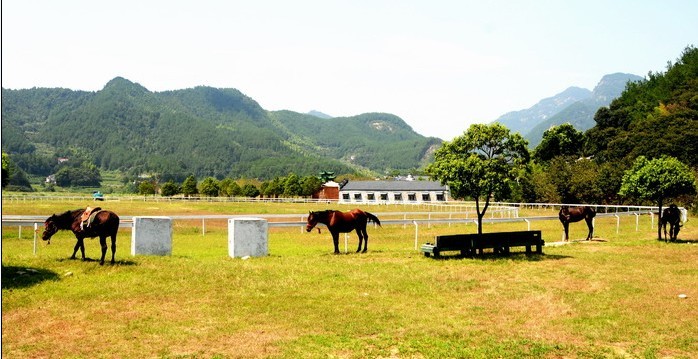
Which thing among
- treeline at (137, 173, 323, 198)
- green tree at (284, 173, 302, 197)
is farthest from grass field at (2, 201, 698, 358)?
treeline at (137, 173, 323, 198)

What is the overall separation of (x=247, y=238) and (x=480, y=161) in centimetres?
1055

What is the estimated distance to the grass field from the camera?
11.1 meters

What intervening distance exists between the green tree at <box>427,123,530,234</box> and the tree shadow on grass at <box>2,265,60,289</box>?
50.3ft

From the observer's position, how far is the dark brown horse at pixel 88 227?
18734 millimetres

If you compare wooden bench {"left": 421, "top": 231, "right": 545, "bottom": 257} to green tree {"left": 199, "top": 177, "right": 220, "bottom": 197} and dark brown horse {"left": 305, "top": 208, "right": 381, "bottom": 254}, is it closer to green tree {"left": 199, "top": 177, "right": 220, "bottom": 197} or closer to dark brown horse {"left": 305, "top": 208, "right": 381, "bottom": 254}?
dark brown horse {"left": 305, "top": 208, "right": 381, "bottom": 254}

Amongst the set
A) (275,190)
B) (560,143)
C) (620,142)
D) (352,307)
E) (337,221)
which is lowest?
(352,307)

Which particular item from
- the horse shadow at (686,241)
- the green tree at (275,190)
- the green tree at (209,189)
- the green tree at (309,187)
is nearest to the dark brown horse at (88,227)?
the horse shadow at (686,241)

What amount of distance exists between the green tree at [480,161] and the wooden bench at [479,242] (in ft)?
5.71

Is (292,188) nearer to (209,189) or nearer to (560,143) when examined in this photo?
(209,189)

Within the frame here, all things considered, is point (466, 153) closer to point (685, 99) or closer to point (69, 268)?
point (69, 268)

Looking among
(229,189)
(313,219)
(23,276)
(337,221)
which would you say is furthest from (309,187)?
(23,276)

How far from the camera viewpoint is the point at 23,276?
16.3 metres

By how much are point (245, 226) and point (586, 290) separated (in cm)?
1305

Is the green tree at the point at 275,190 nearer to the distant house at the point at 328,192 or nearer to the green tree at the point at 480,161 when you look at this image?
the distant house at the point at 328,192
